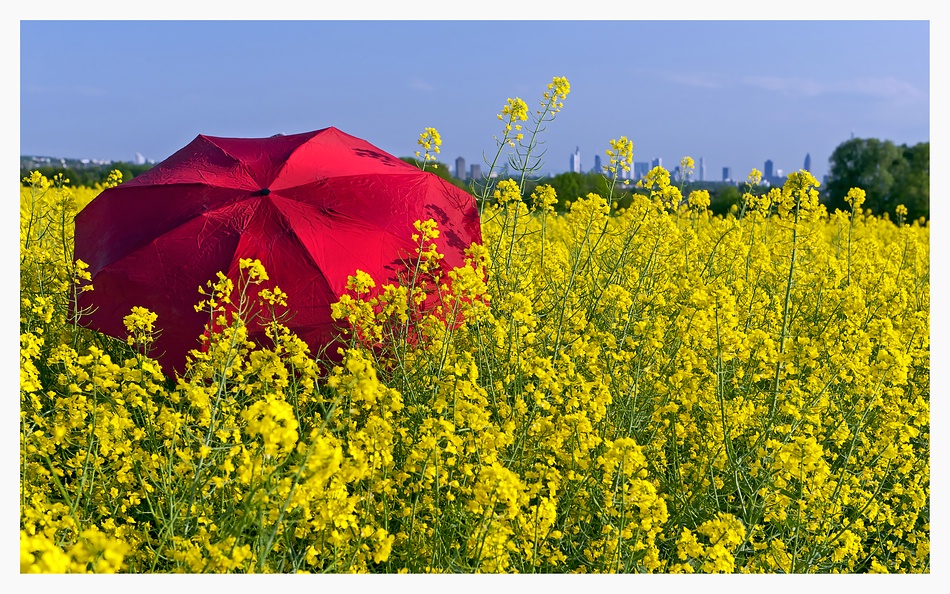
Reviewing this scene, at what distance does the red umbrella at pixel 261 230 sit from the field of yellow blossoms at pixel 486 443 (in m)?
0.11

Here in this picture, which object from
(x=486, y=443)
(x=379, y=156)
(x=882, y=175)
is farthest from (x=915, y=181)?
(x=486, y=443)

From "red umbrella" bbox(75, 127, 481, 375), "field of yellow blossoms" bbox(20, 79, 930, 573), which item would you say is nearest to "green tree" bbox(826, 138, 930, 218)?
"field of yellow blossoms" bbox(20, 79, 930, 573)

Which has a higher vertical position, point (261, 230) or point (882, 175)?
point (882, 175)

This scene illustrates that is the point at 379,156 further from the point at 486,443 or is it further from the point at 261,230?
the point at 486,443

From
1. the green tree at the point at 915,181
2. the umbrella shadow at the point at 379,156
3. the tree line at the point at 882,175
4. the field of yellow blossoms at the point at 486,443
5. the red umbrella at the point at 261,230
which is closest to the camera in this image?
the field of yellow blossoms at the point at 486,443

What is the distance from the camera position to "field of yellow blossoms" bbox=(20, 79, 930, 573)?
2328 mm

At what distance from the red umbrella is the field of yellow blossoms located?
4.5 inches

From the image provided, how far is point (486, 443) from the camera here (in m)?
2.62

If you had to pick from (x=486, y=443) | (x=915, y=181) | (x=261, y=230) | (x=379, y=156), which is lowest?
(x=486, y=443)

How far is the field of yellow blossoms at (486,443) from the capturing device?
2.33 meters

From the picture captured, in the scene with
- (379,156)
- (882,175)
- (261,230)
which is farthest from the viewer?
(882,175)

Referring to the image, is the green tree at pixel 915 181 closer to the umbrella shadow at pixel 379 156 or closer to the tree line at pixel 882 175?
the tree line at pixel 882 175

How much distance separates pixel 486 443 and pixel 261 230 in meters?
1.44

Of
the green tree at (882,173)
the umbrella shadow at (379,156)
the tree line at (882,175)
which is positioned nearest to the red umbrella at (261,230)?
the umbrella shadow at (379,156)
